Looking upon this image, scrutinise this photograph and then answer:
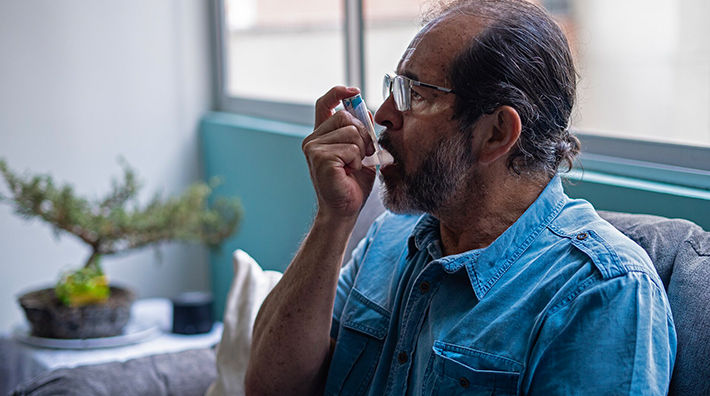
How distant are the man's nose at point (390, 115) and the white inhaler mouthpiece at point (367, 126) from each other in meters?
0.04

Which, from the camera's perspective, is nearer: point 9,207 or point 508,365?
point 508,365

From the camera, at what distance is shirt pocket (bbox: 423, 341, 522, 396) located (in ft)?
3.48

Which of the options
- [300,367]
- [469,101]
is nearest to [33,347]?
[300,367]

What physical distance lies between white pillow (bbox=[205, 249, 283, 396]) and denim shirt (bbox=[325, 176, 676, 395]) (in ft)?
0.85

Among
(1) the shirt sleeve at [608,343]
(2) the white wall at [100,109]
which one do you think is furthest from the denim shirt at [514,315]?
(2) the white wall at [100,109]

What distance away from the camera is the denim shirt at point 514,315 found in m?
0.98

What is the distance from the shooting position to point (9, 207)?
2.87 m

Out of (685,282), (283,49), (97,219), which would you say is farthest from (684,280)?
(283,49)

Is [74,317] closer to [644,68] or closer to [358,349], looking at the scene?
[358,349]

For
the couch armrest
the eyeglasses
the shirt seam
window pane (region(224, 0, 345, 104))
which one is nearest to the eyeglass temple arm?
the eyeglasses

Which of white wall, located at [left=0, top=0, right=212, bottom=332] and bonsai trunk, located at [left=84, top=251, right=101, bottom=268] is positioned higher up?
white wall, located at [left=0, top=0, right=212, bottom=332]

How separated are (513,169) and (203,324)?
147 cm

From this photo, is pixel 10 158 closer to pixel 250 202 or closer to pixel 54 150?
pixel 54 150

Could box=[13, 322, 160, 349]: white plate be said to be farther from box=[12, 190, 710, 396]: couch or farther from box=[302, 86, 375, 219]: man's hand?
box=[302, 86, 375, 219]: man's hand
